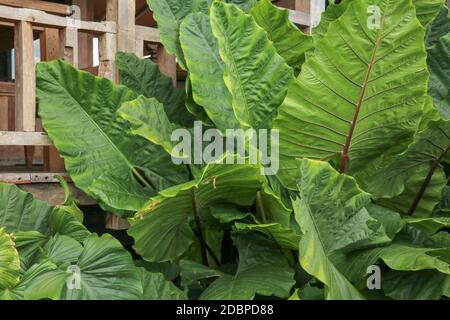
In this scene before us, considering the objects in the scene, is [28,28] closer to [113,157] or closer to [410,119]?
[113,157]

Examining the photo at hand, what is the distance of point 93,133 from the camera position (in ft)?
5.86

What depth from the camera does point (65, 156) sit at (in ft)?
5.75

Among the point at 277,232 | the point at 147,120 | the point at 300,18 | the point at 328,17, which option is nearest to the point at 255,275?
the point at 277,232

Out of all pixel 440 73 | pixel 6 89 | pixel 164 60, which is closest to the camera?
pixel 440 73

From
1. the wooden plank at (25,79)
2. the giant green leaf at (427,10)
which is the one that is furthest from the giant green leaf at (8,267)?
the giant green leaf at (427,10)

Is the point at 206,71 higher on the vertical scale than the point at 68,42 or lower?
lower

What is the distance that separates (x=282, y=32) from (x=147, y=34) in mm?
559

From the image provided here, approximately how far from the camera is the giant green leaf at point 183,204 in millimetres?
1370

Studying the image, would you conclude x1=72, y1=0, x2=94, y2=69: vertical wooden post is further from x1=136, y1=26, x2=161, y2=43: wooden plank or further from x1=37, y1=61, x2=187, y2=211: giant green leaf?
x1=37, y1=61, x2=187, y2=211: giant green leaf

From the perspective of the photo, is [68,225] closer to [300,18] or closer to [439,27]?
[300,18]

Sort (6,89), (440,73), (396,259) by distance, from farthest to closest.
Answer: (6,89), (440,73), (396,259)
